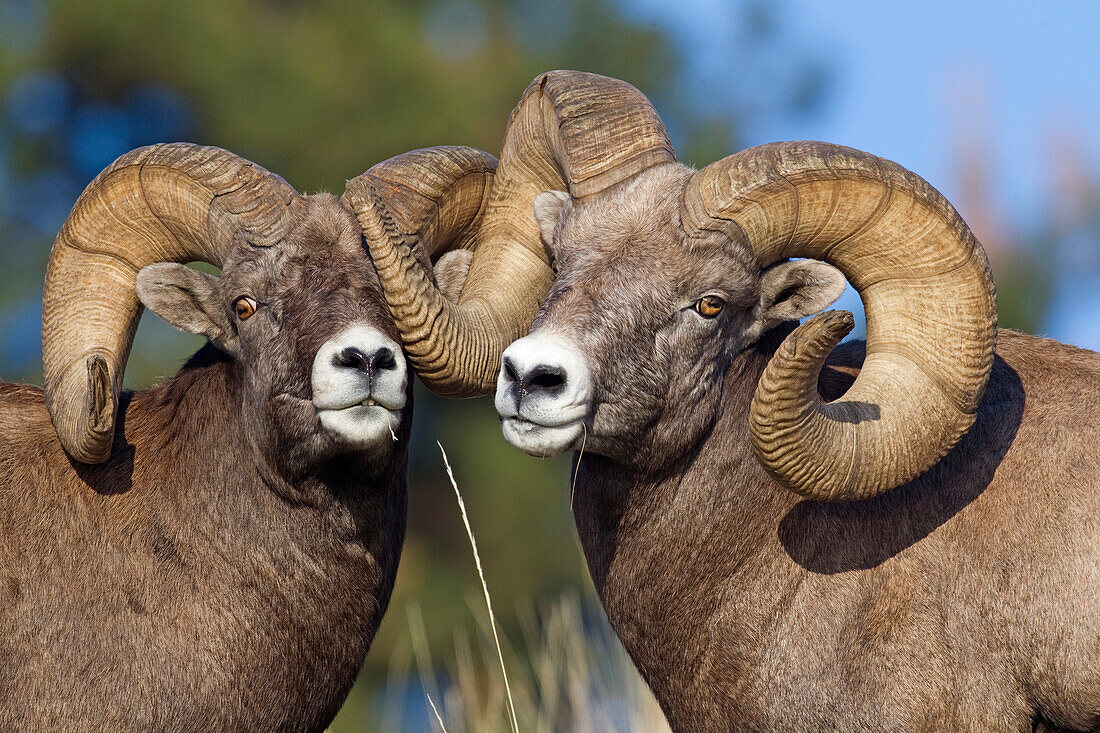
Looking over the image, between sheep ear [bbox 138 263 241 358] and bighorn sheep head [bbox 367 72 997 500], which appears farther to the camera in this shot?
sheep ear [bbox 138 263 241 358]

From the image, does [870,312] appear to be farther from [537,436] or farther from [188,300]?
[188,300]

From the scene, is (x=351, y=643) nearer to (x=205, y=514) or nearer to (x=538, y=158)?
(x=205, y=514)

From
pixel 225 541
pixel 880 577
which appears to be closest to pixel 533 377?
pixel 880 577

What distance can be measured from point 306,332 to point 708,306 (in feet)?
6.12

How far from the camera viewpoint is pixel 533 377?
→ 5250 millimetres

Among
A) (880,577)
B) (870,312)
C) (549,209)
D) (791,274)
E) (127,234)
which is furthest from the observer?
(549,209)

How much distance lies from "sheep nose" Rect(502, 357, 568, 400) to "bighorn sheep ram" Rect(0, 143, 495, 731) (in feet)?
2.05

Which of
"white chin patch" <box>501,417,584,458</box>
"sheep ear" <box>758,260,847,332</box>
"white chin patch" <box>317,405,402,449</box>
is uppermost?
"sheep ear" <box>758,260,847,332</box>

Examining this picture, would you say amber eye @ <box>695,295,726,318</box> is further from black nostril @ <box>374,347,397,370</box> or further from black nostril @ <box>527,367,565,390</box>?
black nostril @ <box>374,347,397,370</box>

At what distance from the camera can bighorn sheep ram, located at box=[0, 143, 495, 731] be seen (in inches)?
223

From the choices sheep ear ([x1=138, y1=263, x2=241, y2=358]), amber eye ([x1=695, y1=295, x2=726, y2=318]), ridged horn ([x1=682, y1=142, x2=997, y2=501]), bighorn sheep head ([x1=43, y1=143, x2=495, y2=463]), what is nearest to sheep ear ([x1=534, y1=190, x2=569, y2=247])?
bighorn sheep head ([x1=43, y1=143, x2=495, y2=463])

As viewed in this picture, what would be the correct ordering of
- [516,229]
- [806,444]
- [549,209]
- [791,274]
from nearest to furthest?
[806,444]
[791,274]
[549,209]
[516,229]

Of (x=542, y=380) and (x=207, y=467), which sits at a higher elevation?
(x=542, y=380)

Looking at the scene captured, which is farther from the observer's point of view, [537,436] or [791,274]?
[791,274]
